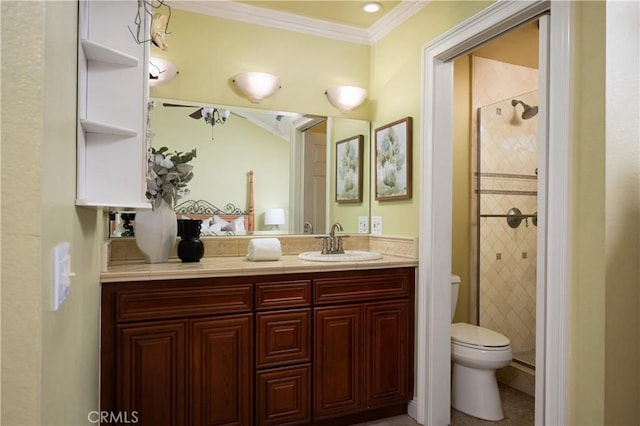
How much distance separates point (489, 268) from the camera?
3084 millimetres

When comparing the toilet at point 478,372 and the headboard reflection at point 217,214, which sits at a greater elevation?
the headboard reflection at point 217,214

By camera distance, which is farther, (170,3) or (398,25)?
(398,25)

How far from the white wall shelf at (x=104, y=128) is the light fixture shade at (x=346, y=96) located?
67.9 inches

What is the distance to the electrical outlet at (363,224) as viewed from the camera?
2.94 metres

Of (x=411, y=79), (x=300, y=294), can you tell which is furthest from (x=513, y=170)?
(x=300, y=294)

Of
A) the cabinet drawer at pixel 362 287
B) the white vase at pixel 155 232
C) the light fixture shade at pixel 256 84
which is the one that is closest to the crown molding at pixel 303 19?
the light fixture shade at pixel 256 84

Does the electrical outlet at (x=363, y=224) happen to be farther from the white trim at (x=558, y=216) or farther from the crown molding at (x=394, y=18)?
the white trim at (x=558, y=216)

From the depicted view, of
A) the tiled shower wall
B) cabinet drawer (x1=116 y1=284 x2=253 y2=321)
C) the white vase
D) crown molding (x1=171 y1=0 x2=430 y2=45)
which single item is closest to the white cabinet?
cabinet drawer (x1=116 y1=284 x2=253 y2=321)

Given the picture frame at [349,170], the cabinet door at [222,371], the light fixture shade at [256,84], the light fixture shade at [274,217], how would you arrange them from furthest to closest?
1. the picture frame at [349,170]
2. the light fixture shade at [274,217]
3. the light fixture shade at [256,84]
4. the cabinet door at [222,371]

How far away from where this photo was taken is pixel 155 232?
2.14 meters

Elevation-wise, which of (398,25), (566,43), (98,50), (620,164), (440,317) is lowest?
(440,317)

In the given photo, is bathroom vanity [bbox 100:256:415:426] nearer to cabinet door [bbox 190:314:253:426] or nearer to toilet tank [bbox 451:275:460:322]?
cabinet door [bbox 190:314:253:426]

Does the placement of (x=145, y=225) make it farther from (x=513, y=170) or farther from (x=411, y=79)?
(x=513, y=170)

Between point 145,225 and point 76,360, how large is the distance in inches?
42.8
